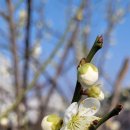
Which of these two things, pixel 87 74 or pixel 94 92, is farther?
pixel 94 92

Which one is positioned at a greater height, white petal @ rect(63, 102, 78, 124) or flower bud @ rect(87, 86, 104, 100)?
flower bud @ rect(87, 86, 104, 100)

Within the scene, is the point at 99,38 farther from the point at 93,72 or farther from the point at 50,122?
the point at 50,122

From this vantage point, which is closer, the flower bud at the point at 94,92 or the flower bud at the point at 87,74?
Result: the flower bud at the point at 87,74

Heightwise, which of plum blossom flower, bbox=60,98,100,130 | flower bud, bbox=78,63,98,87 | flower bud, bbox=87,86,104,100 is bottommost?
plum blossom flower, bbox=60,98,100,130

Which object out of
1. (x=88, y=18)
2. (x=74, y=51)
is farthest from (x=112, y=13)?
(x=74, y=51)

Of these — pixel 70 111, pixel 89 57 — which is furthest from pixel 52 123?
pixel 89 57

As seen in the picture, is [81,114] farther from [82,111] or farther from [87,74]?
[87,74]

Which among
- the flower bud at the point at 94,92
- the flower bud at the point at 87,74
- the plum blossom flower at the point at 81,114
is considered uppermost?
the flower bud at the point at 94,92

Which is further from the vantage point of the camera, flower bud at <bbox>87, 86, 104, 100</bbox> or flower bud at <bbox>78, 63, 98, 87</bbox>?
flower bud at <bbox>87, 86, 104, 100</bbox>
